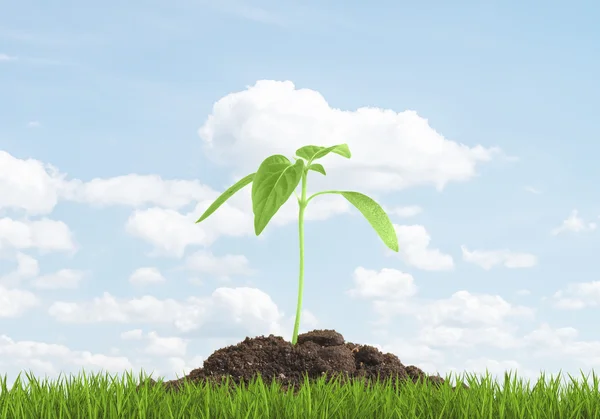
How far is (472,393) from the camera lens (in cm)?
303

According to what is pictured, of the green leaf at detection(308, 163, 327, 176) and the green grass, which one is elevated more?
the green leaf at detection(308, 163, 327, 176)

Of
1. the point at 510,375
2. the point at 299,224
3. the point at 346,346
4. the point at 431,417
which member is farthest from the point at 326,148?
the point at 431,417

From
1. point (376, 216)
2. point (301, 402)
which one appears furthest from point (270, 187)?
point (301, 402)

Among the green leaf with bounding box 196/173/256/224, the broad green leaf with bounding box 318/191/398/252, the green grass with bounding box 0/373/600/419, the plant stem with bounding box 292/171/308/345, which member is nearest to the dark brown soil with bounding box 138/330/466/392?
the plant stem with bounding box 292/171/308/345

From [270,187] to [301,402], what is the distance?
4.26ft

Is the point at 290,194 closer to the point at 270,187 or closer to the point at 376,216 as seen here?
the point at 270,187

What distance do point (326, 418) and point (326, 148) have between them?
196 centimetres

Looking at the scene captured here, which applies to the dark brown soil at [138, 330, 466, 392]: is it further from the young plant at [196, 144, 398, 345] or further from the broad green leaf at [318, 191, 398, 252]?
the broad green leaf at [318, 191, 398, 252]

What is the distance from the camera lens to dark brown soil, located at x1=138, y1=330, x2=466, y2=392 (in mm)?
3576

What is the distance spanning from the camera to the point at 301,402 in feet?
8.72

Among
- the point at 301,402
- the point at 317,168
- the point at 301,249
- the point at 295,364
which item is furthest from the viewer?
the point at 317,168

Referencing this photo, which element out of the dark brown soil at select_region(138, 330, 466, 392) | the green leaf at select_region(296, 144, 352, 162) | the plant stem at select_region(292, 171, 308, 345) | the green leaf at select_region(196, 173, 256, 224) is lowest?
the dark brown soil at select_region(138, 330, 466, 392)

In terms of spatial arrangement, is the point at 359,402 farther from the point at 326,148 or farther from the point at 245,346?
the point at 326,148

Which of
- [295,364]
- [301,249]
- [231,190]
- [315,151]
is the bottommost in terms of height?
[295,364]
